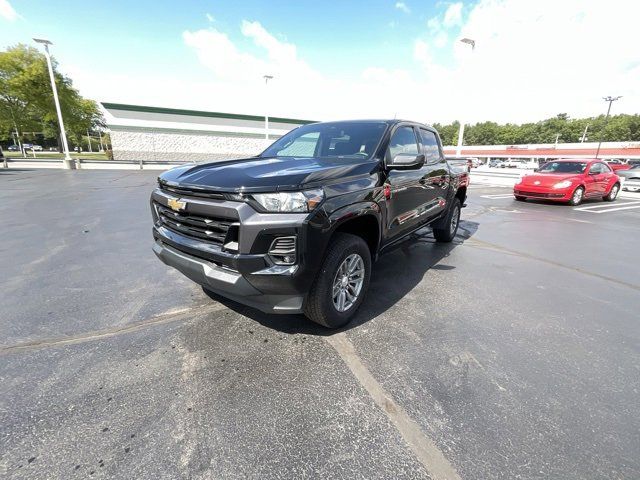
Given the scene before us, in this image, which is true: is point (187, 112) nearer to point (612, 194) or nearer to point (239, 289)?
point (612, 194)

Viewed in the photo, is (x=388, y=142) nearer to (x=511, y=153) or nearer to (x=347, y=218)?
(x=347, y=218)

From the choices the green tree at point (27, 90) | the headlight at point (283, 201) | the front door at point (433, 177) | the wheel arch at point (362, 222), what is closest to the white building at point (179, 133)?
the green tree at point (27, 90)

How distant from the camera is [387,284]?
394 centimetres

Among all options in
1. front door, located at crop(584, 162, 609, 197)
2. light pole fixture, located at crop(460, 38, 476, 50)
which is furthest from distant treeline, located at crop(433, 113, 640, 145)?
front door, located at crop(584, 162, 609, 197)

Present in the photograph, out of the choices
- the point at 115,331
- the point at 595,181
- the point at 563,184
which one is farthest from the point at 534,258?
the point at 595,181

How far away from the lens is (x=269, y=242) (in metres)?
2.22

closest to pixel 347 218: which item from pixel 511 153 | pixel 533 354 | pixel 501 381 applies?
pixel 501 381

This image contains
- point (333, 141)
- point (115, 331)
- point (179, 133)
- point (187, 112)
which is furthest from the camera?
point (187, 112)

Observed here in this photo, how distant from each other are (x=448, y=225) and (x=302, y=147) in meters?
3.13

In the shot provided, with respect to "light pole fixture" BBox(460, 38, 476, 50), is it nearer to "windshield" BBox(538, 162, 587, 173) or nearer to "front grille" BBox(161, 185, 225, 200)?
"windshield" BBox(538, 162, 587, 173)

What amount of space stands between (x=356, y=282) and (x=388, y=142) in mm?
1517

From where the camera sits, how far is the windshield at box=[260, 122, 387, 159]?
11.1 feet

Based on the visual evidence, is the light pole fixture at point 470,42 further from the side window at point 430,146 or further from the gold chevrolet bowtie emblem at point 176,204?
the gold chevrolet bowtie emblem at point 176,204

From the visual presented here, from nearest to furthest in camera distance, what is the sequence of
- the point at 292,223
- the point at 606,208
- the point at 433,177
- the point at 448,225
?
the point at 292,223 < the point at 433,177 < the point at 448,225 < the point at 606,208
